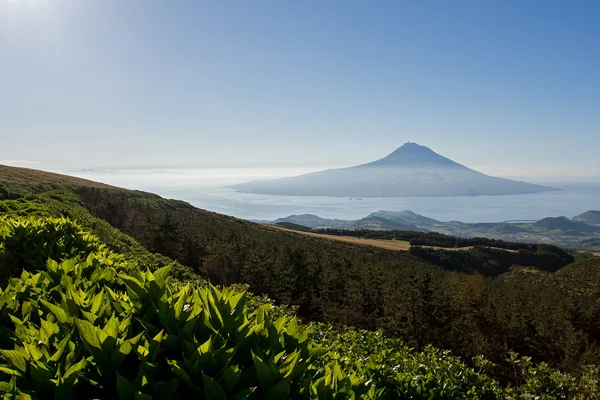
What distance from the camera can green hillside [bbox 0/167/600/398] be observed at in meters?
2.48

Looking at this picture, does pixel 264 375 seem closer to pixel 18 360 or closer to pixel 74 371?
pixel 74 371

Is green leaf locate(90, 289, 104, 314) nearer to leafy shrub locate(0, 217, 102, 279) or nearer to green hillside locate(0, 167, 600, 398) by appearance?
green hillside locate(0, 167, 600, 398)

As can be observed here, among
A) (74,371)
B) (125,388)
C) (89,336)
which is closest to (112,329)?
(89,336)

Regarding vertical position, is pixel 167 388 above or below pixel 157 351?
below

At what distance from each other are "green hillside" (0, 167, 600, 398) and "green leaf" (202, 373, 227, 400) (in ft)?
0.04

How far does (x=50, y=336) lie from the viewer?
8.39ft

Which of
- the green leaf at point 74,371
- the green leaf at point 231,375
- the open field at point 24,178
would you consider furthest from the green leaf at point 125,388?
the open field at point 24,178

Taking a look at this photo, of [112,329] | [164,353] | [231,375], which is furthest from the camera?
[164,353]

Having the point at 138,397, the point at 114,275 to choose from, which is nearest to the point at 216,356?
the point at 138,397

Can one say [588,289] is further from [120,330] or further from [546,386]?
[120,330]

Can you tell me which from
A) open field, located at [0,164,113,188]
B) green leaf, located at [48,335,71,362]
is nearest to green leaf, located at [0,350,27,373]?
green leaf, located at [48,335,71,362]

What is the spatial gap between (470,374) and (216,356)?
12.4 feet

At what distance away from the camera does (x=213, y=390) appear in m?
2.04

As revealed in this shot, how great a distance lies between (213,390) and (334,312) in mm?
30142
